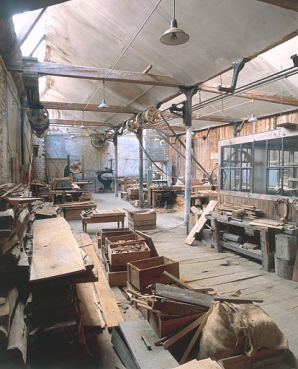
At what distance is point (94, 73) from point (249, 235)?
5.20m

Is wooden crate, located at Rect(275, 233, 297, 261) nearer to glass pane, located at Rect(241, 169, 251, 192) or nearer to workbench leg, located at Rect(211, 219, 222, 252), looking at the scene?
workbench leg, located at Rect(211, 219, 222, 252)

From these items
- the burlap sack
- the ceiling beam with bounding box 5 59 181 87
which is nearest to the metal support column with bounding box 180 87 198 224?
the ceiling beam with bounding box 5 59 181 87

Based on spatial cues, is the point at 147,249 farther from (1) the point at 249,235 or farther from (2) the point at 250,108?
(2) the point at 250,108

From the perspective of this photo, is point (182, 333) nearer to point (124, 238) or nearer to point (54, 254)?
point (54, 254)

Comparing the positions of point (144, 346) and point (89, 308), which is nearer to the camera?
point (144, 346)

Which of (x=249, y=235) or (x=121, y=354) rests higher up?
(x=249, y=235)

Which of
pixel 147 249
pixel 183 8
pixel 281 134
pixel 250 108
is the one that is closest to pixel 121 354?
pixel 147 249

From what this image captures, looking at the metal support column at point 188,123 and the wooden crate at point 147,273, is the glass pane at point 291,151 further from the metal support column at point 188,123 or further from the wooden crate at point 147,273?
the metal support column at point 188,123

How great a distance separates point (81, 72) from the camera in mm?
6473

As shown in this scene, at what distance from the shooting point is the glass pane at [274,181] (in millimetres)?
4676

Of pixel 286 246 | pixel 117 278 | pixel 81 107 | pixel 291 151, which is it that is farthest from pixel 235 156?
pixel 81 107

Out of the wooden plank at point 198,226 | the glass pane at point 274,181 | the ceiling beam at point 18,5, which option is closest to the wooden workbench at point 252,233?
the wooden plank at point 198,226

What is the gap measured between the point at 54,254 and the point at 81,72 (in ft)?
17.2

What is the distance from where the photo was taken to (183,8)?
182 inches
